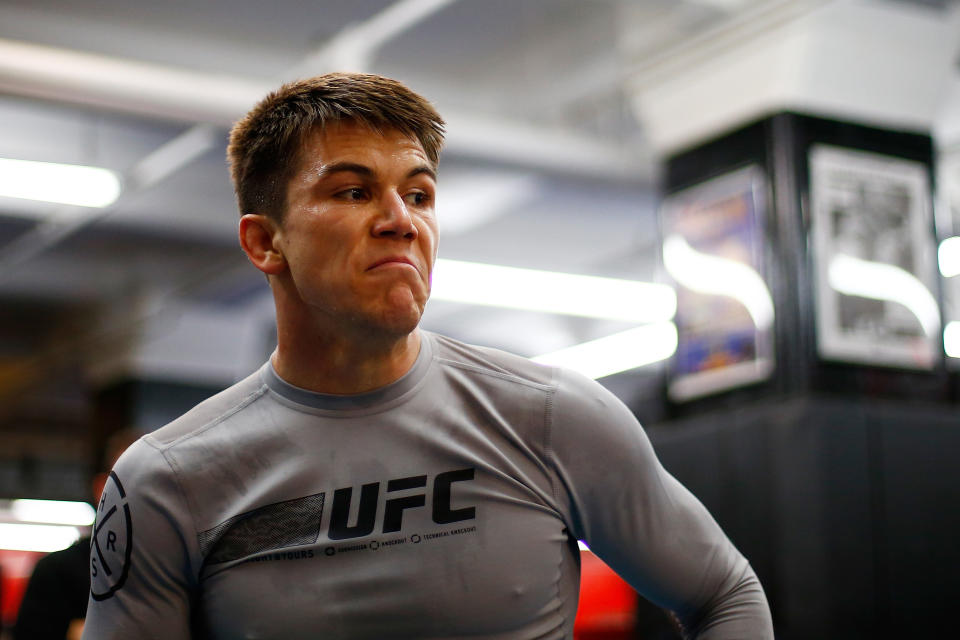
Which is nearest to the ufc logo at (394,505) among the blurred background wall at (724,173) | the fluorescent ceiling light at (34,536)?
the blurred background wall at (724,173)

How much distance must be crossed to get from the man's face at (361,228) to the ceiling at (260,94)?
4054 mm

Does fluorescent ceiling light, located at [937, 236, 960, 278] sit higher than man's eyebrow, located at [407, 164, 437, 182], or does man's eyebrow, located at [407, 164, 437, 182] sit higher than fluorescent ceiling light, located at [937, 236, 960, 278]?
fluorescent ceiling light, located at [937, 236, 960, 278]

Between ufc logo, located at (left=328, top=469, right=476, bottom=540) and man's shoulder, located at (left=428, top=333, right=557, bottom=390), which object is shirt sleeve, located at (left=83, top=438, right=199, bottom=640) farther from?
man's shoulder, located at (left=428, top=333, right=557, bottom=390)

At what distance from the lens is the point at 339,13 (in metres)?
6.04

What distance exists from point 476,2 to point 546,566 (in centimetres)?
496

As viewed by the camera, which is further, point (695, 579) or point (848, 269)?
point (848, 269)

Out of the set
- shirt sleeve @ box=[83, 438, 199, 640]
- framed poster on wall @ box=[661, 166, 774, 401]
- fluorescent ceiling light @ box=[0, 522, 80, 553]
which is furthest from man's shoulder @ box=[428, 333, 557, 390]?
fluorescent ceiling light @ box=[0, 522, 80, 553]

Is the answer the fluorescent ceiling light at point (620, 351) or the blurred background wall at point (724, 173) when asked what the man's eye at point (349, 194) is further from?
the fluorescent ceiling light at point (620, 351)

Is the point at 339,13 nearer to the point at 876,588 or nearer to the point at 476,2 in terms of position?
the point at 476,2

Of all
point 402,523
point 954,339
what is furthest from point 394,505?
point 954,339

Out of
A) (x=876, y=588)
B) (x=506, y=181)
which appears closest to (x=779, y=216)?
(x=876, y=588)

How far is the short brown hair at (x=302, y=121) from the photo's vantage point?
1.40 meters

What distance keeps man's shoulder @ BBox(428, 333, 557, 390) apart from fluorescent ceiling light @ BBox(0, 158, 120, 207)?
6.17 m

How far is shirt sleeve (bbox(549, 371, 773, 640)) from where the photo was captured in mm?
1363
